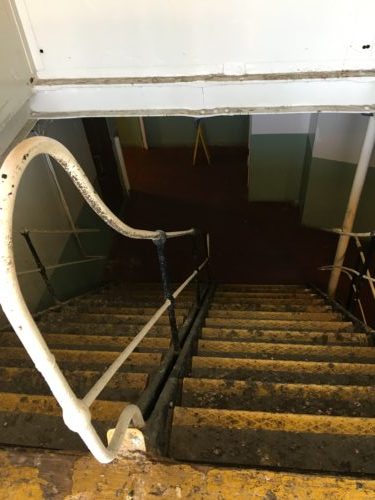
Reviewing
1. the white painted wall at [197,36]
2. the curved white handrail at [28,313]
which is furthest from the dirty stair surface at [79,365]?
the white painted wall at [197,36]

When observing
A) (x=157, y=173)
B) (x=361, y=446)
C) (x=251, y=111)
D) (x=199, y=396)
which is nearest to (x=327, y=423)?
(x=361, y=446)

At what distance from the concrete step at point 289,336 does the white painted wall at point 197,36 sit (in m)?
1.87

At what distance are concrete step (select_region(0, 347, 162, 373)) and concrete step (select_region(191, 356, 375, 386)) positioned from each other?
0.25 metres

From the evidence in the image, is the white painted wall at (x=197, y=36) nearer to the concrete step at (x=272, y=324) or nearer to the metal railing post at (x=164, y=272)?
the metal railing post at (x=164, y=272)

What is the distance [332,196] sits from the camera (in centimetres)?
497

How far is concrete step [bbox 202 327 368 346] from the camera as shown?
2.39 metres

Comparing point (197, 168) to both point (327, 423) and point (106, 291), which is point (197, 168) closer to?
point (106, 291)

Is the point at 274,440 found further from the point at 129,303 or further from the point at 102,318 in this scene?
the point at 129,303

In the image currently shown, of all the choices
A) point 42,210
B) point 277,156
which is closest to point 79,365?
point 42,210

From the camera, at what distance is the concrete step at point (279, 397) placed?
5.04 ft

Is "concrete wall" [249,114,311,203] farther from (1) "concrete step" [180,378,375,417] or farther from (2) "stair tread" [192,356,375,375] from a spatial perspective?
(1) "concrete step" [180,378,375,417]

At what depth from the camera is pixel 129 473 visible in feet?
3.10

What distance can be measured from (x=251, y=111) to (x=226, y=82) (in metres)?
0.29

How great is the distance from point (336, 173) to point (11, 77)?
3.82 meters
